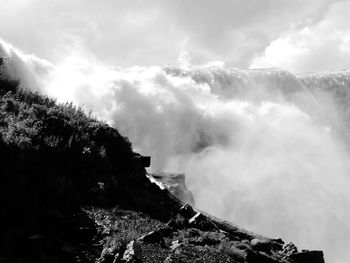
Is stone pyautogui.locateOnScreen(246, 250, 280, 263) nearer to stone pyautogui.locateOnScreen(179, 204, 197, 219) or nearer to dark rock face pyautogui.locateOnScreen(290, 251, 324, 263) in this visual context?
dark rock face pyautogui.locateOnScreen(290, 251, 324, 263)

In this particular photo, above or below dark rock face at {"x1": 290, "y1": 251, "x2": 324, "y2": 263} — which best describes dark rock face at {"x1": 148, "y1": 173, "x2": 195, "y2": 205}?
above

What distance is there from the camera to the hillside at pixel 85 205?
781 centimetres

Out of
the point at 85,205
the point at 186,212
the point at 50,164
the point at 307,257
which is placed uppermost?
the point at 186,212

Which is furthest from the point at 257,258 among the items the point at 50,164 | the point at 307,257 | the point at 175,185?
the point at 175,185

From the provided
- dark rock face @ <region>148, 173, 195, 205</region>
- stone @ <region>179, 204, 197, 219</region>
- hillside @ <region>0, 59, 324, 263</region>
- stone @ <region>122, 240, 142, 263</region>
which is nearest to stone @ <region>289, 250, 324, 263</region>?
hillside @ <region>0, 59, 324, 263</region>

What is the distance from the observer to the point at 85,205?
1029 cm

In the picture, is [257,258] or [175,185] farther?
[175,185]

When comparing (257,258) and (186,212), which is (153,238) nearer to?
(257,258)

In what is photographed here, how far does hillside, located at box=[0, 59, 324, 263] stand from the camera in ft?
25.6

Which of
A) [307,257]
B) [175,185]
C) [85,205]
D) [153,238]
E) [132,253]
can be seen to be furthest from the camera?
[175,185]

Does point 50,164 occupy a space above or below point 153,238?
above

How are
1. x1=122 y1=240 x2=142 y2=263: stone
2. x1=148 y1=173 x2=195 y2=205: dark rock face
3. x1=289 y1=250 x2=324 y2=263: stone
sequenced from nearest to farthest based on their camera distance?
x1=122 y1=240 x2=142 y2=263: stone < x1=289 y1=250 x2=324 y2=263: stone < x1=148 y1=173 x2=195 y2=205: dark rock face

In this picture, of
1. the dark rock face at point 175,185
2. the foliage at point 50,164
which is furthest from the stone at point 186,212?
the dark rock face at point 175,185

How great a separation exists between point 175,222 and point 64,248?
4089 millimetres
